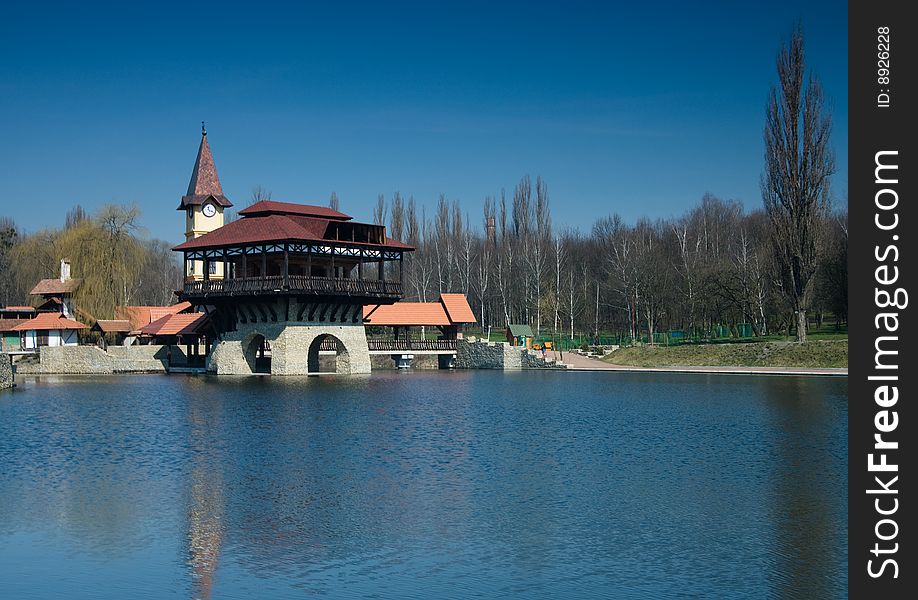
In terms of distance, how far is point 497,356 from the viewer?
51562mm

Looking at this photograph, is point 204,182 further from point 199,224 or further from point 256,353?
point 256,353

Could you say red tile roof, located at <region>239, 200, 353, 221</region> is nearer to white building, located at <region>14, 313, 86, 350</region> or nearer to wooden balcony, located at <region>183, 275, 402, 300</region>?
wooden balcony, located at <region>183, 275, 402, 300</region>

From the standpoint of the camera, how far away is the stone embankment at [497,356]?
50.9m

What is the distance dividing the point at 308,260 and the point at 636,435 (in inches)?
968

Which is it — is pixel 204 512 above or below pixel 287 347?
below

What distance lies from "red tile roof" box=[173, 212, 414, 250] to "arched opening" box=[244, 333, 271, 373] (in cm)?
475

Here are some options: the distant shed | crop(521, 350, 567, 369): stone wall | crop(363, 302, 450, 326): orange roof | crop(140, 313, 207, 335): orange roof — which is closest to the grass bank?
crop(521, 350, 567, 369): stone wall

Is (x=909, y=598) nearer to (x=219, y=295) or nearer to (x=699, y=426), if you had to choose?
(x=699, y=426)

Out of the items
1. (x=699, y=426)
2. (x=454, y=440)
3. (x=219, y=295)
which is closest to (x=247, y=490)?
(x=454, y=440)

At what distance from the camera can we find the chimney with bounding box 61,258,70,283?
2075 inches

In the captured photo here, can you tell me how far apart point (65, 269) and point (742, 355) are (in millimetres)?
38441

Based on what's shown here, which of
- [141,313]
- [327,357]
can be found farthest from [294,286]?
[141,313]

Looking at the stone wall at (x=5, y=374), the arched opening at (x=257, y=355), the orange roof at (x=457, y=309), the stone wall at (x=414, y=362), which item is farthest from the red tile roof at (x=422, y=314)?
the stone wall at (x=5, y=374)

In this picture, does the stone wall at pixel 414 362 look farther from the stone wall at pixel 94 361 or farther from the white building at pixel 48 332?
the white building at pixel 48 332
